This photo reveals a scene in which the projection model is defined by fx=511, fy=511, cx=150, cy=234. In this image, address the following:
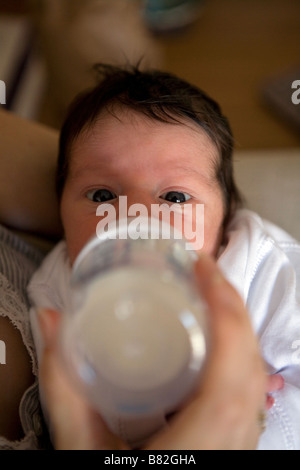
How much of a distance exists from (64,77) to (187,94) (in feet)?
4.21

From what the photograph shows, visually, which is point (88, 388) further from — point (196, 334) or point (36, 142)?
point (36, 142)

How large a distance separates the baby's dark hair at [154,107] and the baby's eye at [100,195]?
91mm

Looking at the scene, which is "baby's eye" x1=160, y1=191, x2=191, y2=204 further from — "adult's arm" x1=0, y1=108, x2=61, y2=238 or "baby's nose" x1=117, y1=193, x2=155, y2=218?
"adult's arm" x1=0, y1=108, x2=61, y2=238

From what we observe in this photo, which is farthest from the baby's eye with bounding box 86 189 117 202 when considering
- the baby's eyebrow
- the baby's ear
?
the baby's ear

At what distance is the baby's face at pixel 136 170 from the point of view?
0.85 m

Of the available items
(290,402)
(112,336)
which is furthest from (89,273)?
(290,402)

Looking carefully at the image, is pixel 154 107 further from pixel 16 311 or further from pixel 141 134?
pixel 16 311

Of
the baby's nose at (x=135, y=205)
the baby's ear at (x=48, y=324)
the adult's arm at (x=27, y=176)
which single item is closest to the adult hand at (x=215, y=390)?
the baby's ear at (x=48, y=324)

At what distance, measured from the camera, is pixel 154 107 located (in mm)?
913

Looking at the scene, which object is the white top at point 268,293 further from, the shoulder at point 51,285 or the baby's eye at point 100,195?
the baby's eye at point 100,195

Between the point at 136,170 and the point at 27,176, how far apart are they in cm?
30

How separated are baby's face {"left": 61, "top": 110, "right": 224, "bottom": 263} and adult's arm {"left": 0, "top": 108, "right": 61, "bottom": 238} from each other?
135mm
